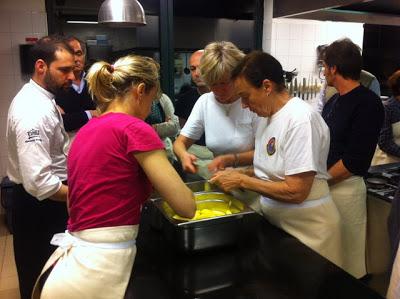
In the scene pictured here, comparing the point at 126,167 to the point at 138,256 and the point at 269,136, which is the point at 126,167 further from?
the point at 269,136

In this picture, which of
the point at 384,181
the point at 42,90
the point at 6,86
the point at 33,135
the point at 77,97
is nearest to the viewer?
the point at 33,135

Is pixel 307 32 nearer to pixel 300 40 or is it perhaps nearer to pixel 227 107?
pixel 300 40

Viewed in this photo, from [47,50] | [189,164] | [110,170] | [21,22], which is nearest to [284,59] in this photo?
[21,22]

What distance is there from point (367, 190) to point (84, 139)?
1460 mm

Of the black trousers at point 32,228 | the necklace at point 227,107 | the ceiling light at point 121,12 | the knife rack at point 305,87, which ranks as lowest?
the black trousers at point 32,228

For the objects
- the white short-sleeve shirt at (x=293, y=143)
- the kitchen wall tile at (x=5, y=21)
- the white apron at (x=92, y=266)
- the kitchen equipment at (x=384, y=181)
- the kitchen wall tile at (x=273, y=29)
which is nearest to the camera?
the white apron at (x=92, y=266)

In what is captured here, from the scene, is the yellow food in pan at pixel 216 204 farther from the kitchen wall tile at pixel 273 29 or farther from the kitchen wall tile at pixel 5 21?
the kitchen wall tile at pixel 273 29

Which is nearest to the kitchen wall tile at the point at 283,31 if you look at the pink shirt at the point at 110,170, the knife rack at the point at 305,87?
the knife rack at the point at 305,87

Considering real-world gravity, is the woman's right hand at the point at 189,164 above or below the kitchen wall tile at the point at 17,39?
below

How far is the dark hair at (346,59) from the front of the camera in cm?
165

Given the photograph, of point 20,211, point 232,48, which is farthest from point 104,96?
point 20,211

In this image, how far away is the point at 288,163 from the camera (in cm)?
122

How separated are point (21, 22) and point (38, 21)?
140 mm

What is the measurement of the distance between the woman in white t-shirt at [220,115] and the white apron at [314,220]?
1.30 feet
